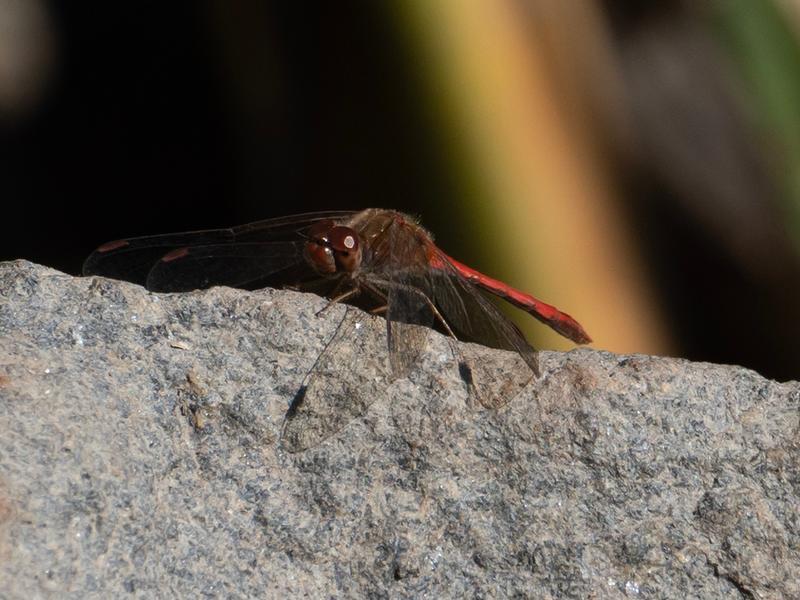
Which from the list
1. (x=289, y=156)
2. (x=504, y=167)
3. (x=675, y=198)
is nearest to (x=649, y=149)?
(x=675, y=198)

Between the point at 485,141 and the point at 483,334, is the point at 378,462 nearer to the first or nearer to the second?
the point at 483,334

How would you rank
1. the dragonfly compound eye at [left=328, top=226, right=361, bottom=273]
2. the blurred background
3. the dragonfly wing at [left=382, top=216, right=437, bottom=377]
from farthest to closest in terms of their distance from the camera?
the blurred background
the dragonfly compound eye at [left=328, top=226, right=361, bottom=273]
the dragonfly wing at [left=382, top=216, right=437, bottom=377]

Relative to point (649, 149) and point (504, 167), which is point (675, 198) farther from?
point (504, 167)

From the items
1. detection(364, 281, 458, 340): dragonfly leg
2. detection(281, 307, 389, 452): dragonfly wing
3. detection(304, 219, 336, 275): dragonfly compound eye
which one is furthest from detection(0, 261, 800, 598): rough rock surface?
detection(304, 219, 336, 275): dragonfly compound eye

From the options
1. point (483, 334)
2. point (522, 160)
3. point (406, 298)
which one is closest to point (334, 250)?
point (406, 298)

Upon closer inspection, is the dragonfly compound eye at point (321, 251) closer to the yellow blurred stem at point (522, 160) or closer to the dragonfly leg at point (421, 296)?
the dragonfly leg at point (421, 296)

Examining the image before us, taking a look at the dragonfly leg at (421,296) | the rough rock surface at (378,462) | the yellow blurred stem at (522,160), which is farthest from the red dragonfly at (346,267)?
the rough rock surface at (378,462)

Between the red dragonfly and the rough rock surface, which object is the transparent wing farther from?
the rough rock surface
